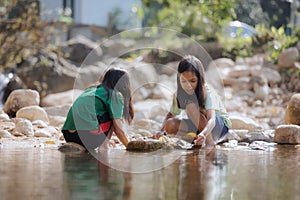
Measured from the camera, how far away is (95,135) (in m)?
5.37

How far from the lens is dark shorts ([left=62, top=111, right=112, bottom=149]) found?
5336mm

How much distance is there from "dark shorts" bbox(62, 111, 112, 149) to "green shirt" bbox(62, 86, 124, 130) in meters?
0.04

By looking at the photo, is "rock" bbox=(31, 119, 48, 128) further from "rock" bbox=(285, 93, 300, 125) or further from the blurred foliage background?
the blurred foliage background

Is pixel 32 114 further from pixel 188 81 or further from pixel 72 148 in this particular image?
pixel 188 81

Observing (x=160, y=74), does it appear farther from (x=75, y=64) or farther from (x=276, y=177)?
(x=276, y=177)

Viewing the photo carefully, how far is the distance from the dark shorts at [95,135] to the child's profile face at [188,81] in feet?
2.49

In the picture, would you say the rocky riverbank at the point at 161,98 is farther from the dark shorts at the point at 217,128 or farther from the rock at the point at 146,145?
the rock at the point at 146,145

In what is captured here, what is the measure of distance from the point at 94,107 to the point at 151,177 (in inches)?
63.4

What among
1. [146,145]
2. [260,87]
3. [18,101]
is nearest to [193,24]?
[260,87]

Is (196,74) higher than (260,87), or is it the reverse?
(260,87)

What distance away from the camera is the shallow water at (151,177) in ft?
10.2

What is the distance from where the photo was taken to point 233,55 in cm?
1688

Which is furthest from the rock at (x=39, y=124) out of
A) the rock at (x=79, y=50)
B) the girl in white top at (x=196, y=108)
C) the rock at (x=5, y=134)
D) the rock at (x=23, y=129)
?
the rock at (x=79, y=50)

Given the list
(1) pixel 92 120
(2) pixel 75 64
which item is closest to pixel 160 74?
(2) pixel 75 64
